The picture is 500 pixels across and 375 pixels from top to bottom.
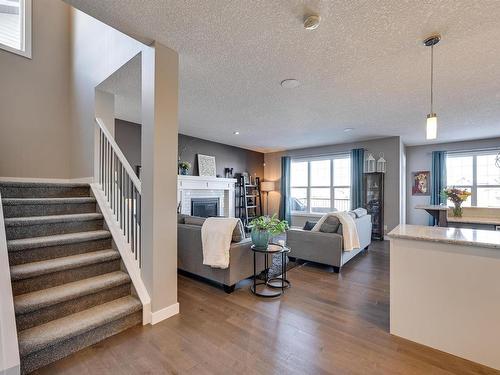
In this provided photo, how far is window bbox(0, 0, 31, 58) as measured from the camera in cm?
329

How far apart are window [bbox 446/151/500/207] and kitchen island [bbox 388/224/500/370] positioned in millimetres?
5316

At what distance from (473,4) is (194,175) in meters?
5.41

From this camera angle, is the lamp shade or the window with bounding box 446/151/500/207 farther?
the lamp shade

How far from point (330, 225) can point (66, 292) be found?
3229mm

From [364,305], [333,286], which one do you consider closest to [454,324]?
[364,305]

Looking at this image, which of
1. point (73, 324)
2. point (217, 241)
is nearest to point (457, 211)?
point (217, 241)

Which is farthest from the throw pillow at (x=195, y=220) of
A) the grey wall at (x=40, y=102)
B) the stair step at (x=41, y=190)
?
the grey wall at (x=40, y=102)

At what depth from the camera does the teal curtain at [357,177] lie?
20.7 ft

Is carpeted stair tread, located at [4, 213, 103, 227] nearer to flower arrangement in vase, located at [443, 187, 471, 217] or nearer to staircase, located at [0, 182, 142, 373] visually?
staircase, located at [0, 182, 142, 373]

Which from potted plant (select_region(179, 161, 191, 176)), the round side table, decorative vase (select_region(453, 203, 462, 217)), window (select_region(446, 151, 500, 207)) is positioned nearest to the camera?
the round side table

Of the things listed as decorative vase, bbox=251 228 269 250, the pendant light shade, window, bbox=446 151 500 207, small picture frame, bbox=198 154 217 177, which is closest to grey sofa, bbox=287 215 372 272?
decorative vase, bbox=251 228 269 250

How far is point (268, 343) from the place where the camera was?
193 centimetres

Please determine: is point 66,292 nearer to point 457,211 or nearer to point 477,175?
point 457,211

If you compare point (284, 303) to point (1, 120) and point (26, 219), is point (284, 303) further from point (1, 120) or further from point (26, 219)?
point (1, 120)
